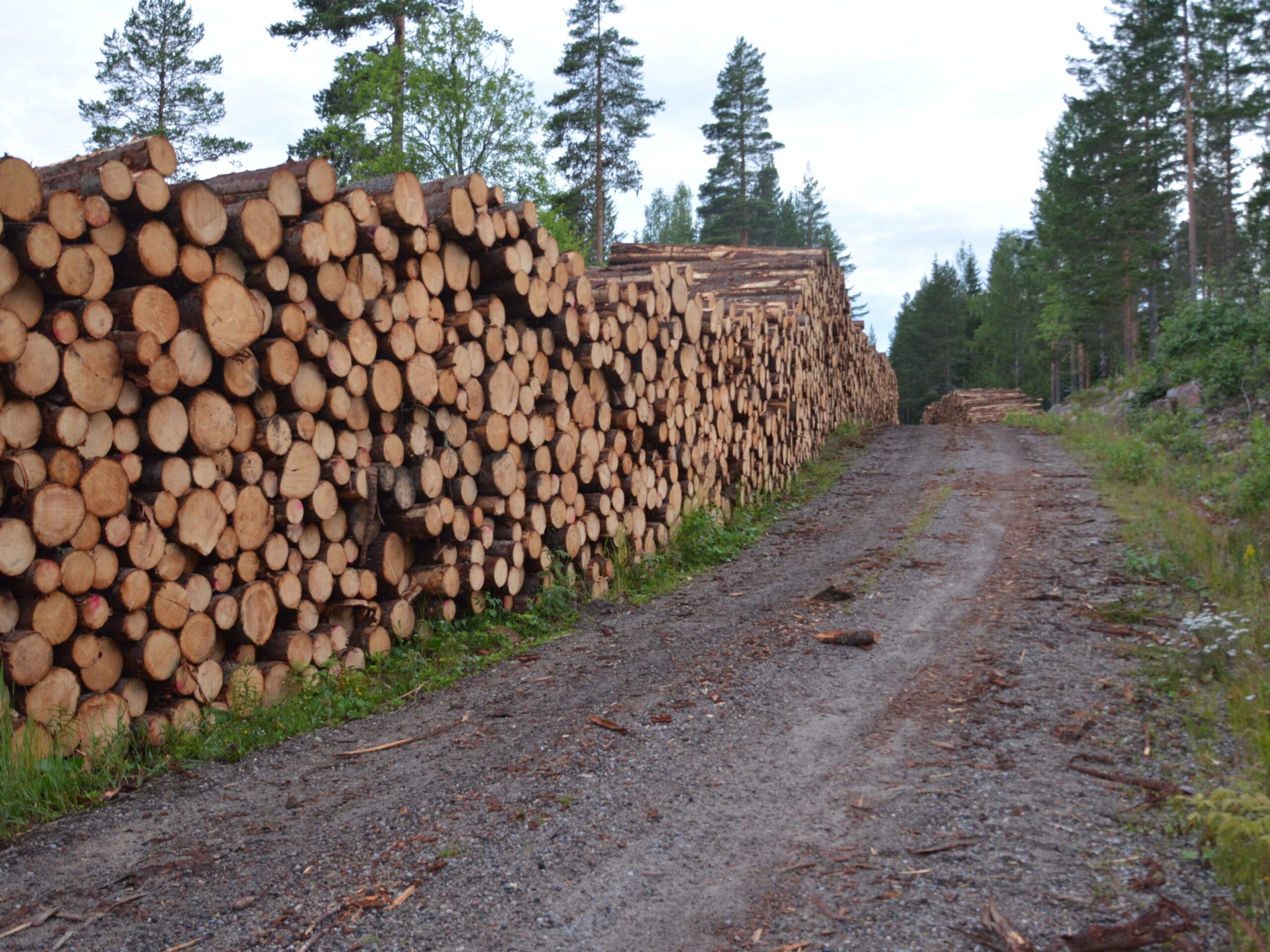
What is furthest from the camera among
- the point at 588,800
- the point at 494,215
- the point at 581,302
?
the point at 581,302

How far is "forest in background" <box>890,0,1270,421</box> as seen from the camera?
53.9 ft

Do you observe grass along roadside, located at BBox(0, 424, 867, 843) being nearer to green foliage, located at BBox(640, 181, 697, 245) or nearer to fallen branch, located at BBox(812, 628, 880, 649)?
fallen branch, located at BBox(812, 628, 880, 649)

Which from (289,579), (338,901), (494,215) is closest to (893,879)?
(338,901)

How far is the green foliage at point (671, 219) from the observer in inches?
2264

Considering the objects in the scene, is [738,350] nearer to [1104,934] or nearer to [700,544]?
[700,544]

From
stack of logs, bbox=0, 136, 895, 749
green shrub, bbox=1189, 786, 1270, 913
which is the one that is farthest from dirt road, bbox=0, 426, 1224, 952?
stack of logs, bbox=0, 136, 895, 749

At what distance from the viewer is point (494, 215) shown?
6668mm

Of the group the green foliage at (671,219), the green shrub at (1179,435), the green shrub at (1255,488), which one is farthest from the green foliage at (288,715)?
the green foliage at (671,219)

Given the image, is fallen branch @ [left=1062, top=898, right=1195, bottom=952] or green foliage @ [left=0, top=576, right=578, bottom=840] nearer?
fallen branch @ [left=1062, top=898, right=1195, bottom=952]

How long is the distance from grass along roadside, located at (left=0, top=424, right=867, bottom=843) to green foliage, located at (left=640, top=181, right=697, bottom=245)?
158ft

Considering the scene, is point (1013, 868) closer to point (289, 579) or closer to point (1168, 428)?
point (289, 579)

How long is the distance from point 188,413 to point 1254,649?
6.03 meters

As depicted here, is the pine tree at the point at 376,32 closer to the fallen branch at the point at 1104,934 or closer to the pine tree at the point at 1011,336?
the fallen branch at the point at 1104,934

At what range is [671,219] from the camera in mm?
60156
